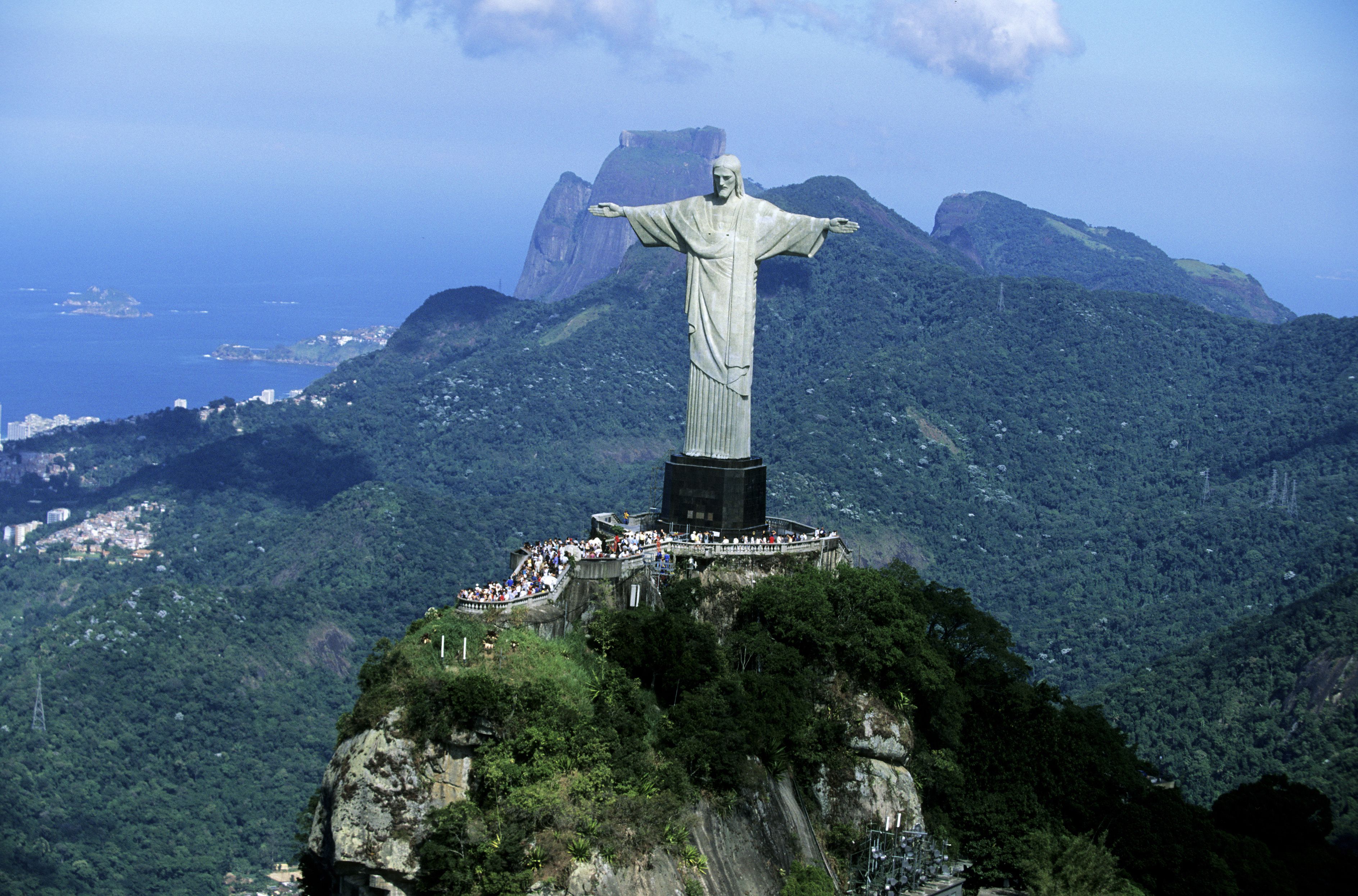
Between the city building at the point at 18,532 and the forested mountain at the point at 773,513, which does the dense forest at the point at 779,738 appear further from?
the city building at the point at 18,532

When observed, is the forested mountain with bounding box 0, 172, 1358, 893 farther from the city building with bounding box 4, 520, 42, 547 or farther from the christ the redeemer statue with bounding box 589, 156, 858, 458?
the christ the redeemer statue with bounding box 589, 156, 858, 458

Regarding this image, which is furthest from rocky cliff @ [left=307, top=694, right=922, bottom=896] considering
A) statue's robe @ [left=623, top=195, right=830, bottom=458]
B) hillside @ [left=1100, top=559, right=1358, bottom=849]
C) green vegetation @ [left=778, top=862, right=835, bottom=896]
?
hillside @ [left=1100, top=559, right=1358, bottom=849]

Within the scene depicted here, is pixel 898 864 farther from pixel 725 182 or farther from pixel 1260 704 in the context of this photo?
pixel 1260 704

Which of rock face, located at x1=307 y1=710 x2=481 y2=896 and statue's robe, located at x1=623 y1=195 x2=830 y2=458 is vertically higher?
statue's robe, located at x1=623 y1=195 x2=830 y2=458

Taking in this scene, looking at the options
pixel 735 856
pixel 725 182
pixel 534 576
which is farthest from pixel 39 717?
pixel 735 856

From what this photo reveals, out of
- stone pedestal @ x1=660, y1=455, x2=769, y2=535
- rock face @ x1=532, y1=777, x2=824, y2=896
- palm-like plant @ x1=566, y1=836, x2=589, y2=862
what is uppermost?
stone pedestal @ x1=660, y1=455, x2=769, y2=535

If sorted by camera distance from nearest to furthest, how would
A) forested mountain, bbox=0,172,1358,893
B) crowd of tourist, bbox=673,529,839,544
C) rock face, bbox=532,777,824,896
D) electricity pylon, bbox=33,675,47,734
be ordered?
rock face, bbox=532,777,824,896
crowd of tourist, bbox=673,529,839,544
forested mountain, bbox=0,172,1358,893
electricity pylon, bbox=33,675,47,734

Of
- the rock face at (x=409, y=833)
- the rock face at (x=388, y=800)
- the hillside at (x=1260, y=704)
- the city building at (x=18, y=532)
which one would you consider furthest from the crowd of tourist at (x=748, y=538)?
the city building at (x=18, y=532)
